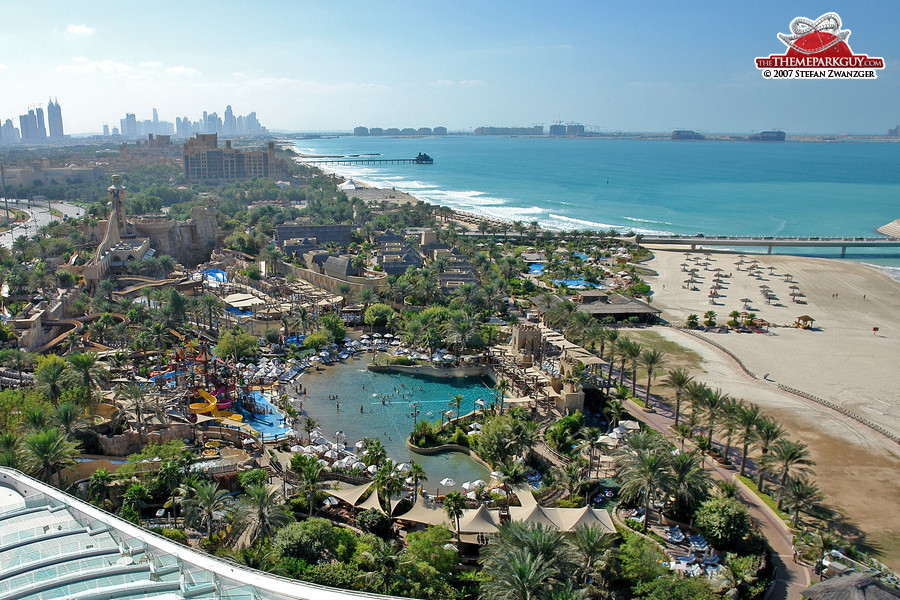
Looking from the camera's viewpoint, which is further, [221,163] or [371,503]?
[221,163]

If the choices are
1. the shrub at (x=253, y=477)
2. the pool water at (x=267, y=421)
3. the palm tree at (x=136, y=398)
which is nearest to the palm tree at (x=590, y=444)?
the shrub at (x=253, y=477)

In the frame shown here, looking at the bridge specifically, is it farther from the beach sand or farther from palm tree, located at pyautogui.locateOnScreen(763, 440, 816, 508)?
palm tree, located at pyautogui.locateOnScreen(763, 440, 816, 508)

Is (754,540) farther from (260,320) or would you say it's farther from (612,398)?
(260,320)

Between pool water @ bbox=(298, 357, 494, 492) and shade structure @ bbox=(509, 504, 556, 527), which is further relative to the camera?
pool water @ bbox=(298, 357, 494, 492)

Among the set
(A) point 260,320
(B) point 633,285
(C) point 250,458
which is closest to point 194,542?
(C) point 250,458

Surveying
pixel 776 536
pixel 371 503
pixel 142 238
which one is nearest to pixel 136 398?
pixel 371 503

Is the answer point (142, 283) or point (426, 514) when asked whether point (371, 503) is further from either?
point (142, 283)

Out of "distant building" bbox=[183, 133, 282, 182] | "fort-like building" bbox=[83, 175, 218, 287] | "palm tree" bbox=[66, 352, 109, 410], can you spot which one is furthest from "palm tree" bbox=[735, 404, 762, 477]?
"distant building" bbox=[183, 133, 282, 182]
